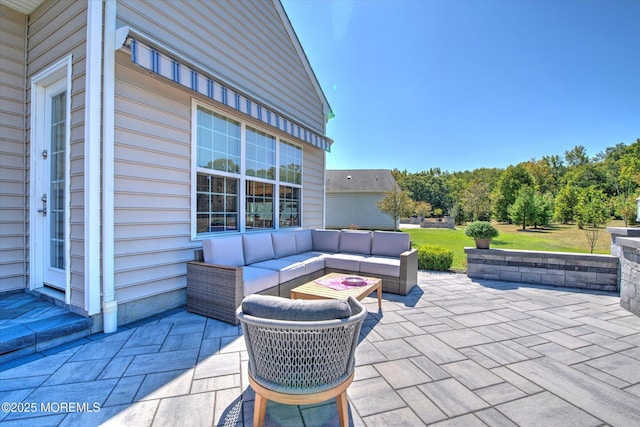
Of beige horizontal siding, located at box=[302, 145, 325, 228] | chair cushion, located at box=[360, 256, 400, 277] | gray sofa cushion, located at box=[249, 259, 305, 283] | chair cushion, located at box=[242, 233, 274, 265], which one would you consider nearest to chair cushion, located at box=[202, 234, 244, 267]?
chair cushion, located at box=[242, 233, 274, 265]

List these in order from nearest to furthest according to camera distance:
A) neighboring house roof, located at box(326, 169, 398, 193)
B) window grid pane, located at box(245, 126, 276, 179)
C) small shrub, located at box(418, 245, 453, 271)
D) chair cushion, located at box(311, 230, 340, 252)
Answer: window grid pane, located at box(245, 126, 276, 179) < chair cushion, located at box(311, 230, 340, 252) < small shrub, located at box(418, 245, 453, 271) < neighboring house roof, located at box(326, 169, 398, 193)

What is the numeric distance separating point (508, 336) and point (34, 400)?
14.2 feet

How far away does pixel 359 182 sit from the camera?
20266 millimetres

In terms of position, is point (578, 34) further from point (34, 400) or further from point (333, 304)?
point (34, 400)

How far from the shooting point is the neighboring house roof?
63.8 ft

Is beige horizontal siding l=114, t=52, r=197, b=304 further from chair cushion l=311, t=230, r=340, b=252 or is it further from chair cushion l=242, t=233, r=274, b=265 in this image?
chair cushion l=311, t=230, r=340, b=252

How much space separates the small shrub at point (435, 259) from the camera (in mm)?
6312

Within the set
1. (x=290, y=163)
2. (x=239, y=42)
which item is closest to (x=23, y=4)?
(x=239, y=42)

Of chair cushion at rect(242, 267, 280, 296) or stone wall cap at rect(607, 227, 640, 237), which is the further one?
stone wall cap at rect(607, 227, 640, 237)

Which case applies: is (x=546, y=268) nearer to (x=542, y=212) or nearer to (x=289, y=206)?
(x=289, y=206)

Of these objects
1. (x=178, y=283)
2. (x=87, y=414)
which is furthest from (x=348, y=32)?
(x=87, y=414)

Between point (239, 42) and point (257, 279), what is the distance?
426 cm

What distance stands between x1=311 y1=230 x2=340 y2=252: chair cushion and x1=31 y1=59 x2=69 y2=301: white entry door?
13.6 ft

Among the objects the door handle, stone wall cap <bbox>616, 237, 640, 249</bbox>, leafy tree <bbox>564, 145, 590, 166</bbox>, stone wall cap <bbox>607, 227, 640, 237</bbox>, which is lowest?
stone wall cap <bbox>616, 237, 640, 249</bbox>
